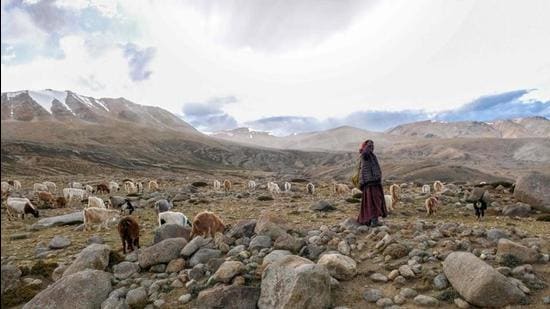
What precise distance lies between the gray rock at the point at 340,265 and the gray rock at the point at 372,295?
0.79 m

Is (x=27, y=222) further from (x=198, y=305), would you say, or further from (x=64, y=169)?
(x=64, y=169)

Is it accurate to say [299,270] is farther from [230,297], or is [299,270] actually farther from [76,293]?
[76,293]

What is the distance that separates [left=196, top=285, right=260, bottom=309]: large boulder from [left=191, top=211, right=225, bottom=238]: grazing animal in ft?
16.6

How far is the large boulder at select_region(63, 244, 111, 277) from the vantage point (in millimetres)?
10539

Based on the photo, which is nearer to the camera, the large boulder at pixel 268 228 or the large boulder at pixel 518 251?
the large boulder at pixel 518 251

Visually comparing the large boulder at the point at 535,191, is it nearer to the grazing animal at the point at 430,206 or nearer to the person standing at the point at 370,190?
the grazing animal at the point at 430,206

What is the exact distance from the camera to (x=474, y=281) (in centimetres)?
800

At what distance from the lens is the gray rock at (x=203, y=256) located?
35.5 feet

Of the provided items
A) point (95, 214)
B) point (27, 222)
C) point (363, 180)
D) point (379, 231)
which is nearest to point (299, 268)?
point (379, 231)

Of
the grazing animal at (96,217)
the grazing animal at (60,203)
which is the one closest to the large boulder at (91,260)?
the grazing animal at (96,217)

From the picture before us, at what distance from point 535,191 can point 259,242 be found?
793 inches

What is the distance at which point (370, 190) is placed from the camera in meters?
14.1

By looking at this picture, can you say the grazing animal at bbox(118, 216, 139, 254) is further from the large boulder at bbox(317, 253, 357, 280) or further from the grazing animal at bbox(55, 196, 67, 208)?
the grazing animal at bbox(55, 196, 67, 208)

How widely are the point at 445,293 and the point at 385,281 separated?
4.55 feet
